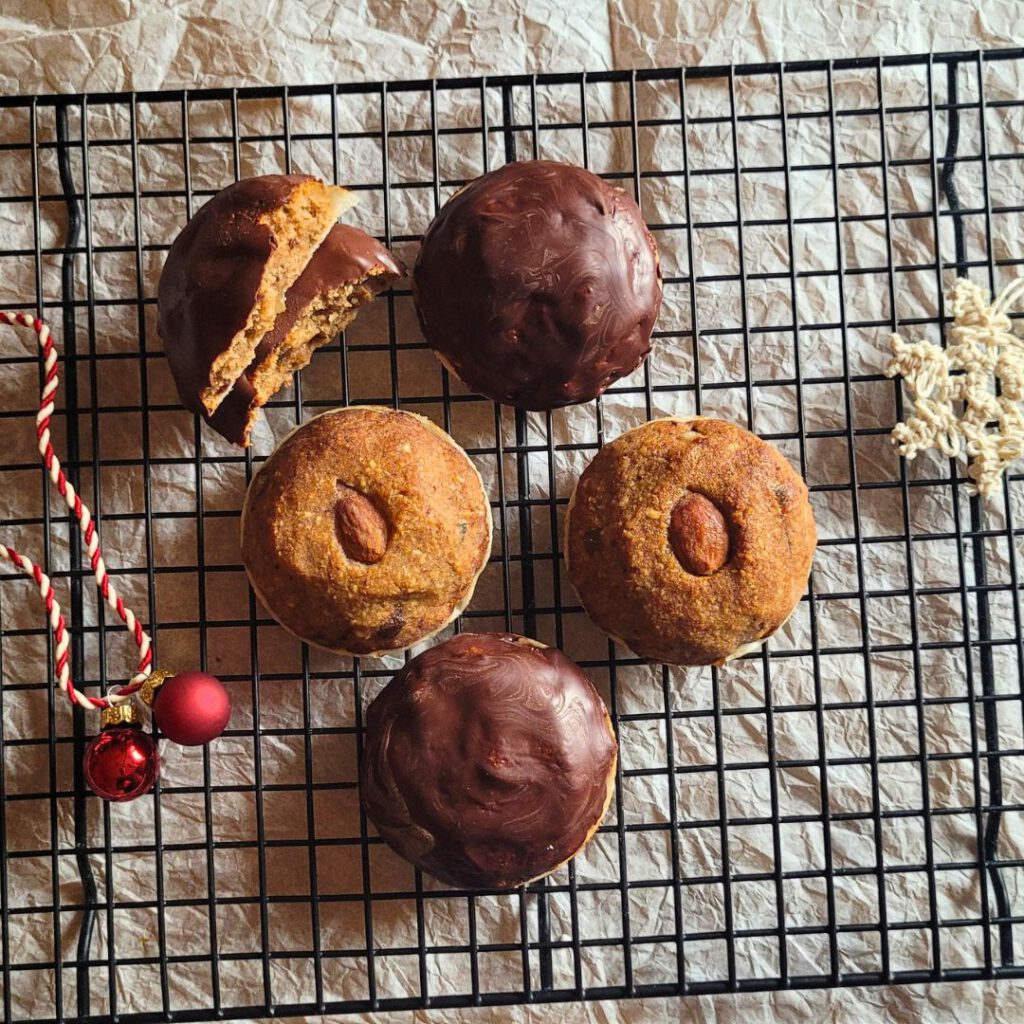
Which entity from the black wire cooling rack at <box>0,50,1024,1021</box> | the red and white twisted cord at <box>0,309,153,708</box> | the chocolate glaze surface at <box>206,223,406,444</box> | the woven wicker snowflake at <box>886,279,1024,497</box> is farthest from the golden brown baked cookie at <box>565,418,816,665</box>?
the red and white twisted cord at <box>0,309,153,708</box>

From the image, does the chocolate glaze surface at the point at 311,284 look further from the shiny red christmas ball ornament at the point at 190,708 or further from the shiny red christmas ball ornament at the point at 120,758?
the shiny red christmas ball ornament at the point at 120,758

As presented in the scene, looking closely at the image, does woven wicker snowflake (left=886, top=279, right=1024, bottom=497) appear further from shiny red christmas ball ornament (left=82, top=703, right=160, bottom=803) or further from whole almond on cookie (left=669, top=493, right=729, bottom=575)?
shiny red christmas ball ornament (left=82, top=703, right=160, bottom=803)

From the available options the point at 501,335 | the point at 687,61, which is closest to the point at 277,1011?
the point at 501,335

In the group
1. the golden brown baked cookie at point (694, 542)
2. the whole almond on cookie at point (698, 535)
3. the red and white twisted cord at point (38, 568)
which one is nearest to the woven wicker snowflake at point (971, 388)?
the golden brown baked cookie at point (694, 542)

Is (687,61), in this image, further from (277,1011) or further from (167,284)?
(277,1011)

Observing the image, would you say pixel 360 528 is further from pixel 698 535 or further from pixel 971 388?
pixel 971 388
